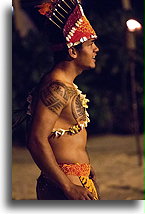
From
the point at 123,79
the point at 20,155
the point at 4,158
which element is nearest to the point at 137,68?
the point at 123,79

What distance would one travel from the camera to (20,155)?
8.18 meters

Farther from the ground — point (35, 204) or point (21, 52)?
point (21, 52)

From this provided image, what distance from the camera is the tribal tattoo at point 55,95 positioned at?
10.5 feet

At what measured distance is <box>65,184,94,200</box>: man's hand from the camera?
3080 mm

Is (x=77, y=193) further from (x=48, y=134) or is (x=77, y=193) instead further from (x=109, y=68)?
(x=109, y=68)

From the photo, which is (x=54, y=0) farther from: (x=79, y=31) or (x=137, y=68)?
(x=137, y=68)

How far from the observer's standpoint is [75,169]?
10.6 ft

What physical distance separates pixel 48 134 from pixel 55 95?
0.83ft

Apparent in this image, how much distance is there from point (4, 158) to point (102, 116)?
584cm

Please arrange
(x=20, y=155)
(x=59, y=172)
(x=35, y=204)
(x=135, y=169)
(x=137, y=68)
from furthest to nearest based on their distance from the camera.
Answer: (x=137, y=68) < (x=20, y=155) < (x=135, y=169) < (x=35, y=204) < (x=59, y=172)

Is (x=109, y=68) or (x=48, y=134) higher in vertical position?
(x=48, y=134)

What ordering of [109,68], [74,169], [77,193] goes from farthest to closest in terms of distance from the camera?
[109,68] → [74,169] → [77,193]

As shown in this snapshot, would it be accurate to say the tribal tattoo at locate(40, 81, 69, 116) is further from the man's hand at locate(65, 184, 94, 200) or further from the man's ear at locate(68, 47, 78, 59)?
the man's hand at locate(65, 184, 94, 200)

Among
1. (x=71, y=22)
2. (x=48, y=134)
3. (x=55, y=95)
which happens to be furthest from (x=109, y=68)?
(x=48, y=134)
